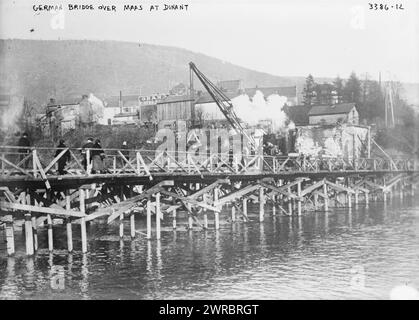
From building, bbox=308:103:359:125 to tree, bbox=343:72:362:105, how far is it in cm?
1215

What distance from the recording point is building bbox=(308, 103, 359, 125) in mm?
63469

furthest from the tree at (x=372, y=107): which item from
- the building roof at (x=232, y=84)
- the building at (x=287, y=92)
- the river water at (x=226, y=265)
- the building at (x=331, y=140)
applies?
the river water at (x=226, y=265)

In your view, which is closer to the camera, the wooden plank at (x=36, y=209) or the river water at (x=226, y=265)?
the river water at (x=226, y=265)

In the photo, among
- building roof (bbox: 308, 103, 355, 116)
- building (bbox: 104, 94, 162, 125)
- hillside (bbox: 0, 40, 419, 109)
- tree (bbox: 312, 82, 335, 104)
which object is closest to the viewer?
hillside (bbox: 0, 40, 419, 109)

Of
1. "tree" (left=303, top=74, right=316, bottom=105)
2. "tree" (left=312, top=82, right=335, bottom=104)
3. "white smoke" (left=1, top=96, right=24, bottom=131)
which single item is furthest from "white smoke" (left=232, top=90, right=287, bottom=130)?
"white smoke" (left=1, top=96, right=24, bottom=131)

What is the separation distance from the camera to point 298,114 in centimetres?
7069

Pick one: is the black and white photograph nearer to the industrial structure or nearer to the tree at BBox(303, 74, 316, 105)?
the industrial structure

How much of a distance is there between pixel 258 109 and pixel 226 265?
152ft

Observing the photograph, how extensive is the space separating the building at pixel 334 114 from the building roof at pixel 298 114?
9.09 feet

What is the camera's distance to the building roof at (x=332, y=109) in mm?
63938

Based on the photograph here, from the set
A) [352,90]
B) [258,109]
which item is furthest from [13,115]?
[352,90]

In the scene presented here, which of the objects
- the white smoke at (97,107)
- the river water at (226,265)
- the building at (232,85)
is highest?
the building at (232,85)

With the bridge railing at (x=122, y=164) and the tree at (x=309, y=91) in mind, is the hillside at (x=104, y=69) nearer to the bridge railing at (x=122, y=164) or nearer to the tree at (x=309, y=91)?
the tree at (x=309, y=91)
